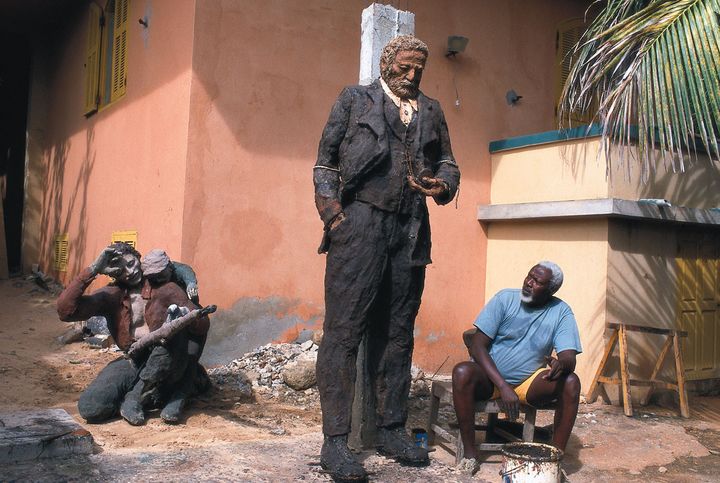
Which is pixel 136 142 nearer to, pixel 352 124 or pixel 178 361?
pixel 178 361

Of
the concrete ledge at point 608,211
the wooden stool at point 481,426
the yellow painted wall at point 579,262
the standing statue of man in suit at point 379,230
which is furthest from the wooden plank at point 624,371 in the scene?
the standing statue of man in suit at point 379,230

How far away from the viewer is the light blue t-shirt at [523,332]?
412cm

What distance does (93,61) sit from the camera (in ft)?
31.2

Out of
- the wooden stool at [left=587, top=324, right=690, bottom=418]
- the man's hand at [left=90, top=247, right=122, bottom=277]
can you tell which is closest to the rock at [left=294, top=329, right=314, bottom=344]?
the man's hand at [left=90, top=247, right=122, bottom=277]

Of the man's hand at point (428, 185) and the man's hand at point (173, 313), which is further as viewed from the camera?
the man's hand at point (173, 313)

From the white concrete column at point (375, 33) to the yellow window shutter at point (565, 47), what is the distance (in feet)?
15.4

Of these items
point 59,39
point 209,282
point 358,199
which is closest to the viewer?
point 358,199

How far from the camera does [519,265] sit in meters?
7.53

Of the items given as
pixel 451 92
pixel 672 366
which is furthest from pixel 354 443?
pixel 451 92

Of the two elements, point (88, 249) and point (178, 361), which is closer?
point (178, 361)

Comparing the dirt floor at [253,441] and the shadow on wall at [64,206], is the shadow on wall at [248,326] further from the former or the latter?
the shadow on wall at [64,206]

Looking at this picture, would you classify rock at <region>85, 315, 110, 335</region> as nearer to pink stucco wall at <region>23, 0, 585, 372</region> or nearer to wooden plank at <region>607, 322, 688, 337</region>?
pink stucco wall at <region>23, 0, 585, 372</region>

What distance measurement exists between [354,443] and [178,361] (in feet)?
4.58

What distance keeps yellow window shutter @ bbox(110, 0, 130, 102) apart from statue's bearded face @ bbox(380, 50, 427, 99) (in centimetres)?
538
